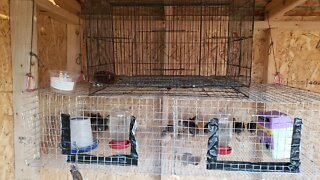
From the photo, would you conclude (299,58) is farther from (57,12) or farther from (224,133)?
(57,12)

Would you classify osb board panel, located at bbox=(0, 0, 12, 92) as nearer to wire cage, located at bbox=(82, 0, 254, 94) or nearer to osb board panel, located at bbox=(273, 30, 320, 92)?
wire cage, located at bbox=(82, 0, 254, 94)

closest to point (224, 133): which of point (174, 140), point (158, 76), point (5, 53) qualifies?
point (174, 140)

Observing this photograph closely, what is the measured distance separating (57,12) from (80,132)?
24.4 inches

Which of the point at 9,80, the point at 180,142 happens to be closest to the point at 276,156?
the point at 180,142

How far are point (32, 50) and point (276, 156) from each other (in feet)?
3.61

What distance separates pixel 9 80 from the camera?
3.86ft

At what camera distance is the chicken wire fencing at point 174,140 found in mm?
1150

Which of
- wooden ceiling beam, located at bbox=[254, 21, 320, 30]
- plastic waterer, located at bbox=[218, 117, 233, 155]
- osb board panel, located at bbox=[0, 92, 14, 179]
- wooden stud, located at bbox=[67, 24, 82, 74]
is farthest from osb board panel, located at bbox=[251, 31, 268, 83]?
osb board panel, located at bbox=[0, 92, 14, 179]

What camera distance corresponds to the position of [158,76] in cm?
196

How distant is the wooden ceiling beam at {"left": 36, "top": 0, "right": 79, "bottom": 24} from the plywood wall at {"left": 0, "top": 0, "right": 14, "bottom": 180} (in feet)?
0.50

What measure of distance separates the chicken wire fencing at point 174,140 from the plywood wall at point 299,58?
0.29 metres

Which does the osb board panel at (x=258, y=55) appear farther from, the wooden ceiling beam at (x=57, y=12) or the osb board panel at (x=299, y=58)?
the wooden ceiling beam at (x=57, y=12)

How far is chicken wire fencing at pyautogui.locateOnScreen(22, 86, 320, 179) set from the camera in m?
1.15

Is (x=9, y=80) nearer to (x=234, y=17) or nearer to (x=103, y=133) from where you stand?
(x=103, y=133)
